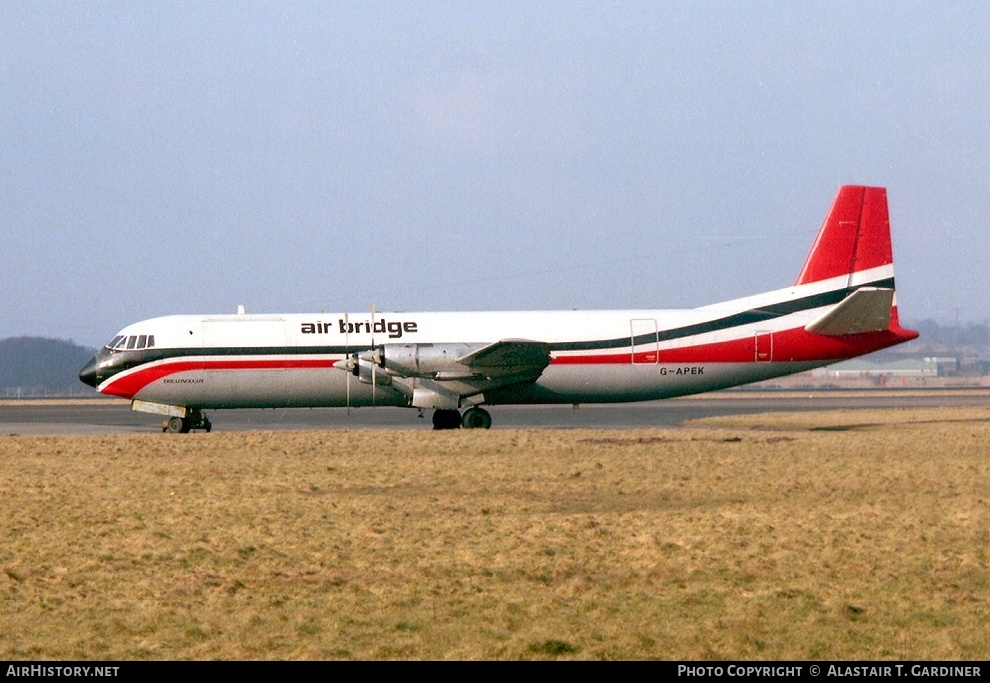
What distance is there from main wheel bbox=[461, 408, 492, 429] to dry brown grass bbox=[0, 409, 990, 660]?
26.9 feet

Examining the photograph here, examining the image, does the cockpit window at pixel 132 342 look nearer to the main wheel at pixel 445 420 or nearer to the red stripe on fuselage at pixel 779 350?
the main wheel at pixel 445 420

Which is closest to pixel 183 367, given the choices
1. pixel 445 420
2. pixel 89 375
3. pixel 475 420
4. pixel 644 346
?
pixel 89 375

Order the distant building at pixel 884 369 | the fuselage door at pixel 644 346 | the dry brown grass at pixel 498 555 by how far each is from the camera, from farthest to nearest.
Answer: the distant building at pixel 884 369 → the fuselage door at pixel 644 346 → the dry brown grass at pixel 498 555

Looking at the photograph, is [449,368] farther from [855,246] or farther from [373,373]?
[855,246]

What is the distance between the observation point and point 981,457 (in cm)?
2470

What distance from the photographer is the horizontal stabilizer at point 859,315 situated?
32.8 meters

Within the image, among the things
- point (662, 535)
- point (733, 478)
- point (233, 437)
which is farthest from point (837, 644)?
point (233, 437)

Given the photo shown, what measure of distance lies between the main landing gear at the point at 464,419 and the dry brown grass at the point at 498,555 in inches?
324

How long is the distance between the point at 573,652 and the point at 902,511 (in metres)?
9.72

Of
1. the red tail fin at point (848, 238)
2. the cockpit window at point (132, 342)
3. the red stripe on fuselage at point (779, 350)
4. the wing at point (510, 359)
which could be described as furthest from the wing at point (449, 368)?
the red tail fin at point (848, 238)

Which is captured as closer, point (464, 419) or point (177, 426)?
point (464, 419)

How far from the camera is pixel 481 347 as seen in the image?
110ft

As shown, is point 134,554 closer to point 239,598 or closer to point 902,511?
point 239,598

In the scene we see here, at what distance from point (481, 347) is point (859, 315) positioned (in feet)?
38.3
